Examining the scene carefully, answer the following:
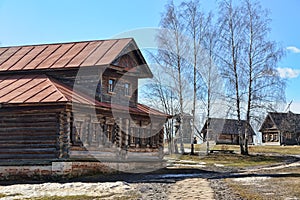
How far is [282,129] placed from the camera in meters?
61.2

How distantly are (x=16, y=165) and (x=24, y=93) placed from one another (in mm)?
3093

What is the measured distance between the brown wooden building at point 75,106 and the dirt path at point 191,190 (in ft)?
17.4

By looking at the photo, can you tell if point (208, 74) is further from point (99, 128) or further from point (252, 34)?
point (99, 128)

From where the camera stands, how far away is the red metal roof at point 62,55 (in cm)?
2089

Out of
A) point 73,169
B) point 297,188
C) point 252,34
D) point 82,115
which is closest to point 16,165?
point 73,169

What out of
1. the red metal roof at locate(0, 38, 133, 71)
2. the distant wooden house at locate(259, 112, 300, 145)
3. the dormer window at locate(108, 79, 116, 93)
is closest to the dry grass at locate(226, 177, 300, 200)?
the dormer window at locate(108, 79, 116, 93)

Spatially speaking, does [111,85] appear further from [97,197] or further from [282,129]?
[282,129]

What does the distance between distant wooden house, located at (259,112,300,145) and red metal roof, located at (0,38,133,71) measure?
138 ft

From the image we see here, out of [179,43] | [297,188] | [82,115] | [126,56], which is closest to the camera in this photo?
[297,188]

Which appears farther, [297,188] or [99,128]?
[99,128]

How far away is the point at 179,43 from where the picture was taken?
32438 millimetres

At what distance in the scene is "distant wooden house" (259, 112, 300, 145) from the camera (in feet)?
199

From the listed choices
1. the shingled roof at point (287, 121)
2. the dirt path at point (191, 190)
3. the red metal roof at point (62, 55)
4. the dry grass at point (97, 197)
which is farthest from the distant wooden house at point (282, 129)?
the dry grass at point (97, 197)

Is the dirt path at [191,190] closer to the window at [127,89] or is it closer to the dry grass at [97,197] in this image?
the dry grass at [97,197]
